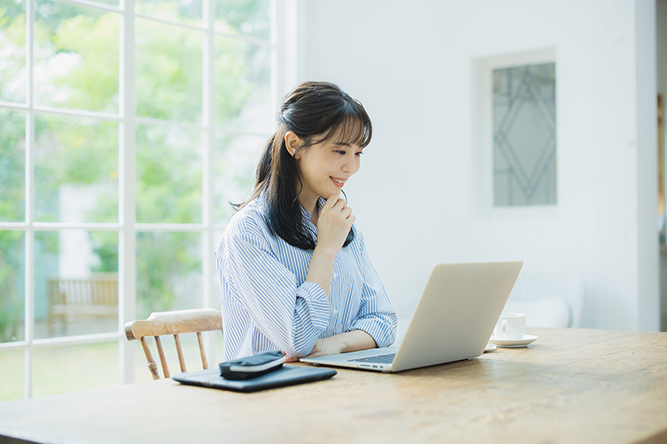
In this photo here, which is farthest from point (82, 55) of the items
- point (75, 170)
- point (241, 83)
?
point (241, 83)

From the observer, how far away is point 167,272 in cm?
1046

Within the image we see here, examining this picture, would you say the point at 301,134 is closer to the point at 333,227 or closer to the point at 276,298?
the point at 333,227

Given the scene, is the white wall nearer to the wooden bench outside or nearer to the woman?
the woman

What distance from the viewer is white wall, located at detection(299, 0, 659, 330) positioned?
3416 millimetres

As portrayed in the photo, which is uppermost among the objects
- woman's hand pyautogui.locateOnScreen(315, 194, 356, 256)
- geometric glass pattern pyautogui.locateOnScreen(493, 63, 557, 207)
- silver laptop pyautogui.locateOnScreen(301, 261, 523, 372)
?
geometric glass pattern pyautogui.locateOnScreen(493, 63, 557, 207)

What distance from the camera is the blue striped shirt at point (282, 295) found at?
138 centimetres

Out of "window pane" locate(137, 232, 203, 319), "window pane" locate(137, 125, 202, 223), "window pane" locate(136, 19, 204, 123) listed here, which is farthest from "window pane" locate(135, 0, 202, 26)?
"window pane" locate(137, 232, 203, 319)

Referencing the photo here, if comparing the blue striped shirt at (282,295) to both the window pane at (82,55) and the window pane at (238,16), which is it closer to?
the window pane at (238,16)

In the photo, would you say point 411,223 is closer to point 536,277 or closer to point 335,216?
point 536,277

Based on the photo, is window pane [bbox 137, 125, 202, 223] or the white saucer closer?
the white saucer

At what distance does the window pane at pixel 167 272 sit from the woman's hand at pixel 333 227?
29.5 ft

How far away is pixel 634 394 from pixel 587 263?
273cm

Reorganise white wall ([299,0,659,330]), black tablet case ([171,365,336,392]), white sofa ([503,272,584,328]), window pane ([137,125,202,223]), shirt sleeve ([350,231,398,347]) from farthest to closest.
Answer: window pane ([137,125,202,223]) < white wall ([299,0,659,330]) < white sofa ([503,272,584,328]) < shirt sleeve ([350,231,398,347]) < black tablet case ([171,365,336,392])

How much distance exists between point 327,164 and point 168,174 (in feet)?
30.9
